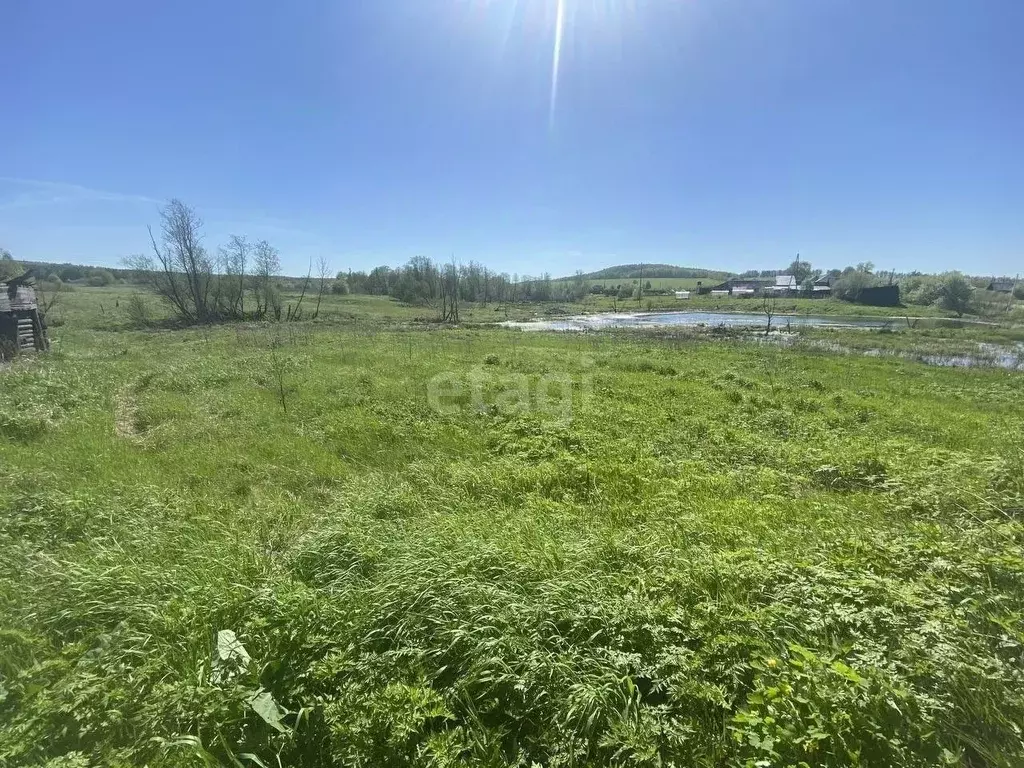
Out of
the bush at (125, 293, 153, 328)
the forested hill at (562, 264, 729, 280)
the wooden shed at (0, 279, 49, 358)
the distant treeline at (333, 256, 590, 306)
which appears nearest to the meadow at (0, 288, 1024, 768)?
A: the wooden shed at (0, 279, 49, 358)

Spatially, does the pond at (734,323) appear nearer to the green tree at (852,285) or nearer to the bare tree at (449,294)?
the bare tree at (449,294)

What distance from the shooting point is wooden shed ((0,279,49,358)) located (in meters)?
16.0

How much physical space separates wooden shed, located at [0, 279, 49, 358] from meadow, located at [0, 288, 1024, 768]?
13.1 meters

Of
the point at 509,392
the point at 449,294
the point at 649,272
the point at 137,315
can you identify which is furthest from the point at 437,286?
the point at 649,272

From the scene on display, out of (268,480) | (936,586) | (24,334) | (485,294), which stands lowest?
(268,480)

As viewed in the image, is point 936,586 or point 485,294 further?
point 485,294

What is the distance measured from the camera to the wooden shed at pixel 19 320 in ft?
52.4

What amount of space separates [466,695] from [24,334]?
24.8 m

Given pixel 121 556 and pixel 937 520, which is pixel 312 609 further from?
pixel 937 520

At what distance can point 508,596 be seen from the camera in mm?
3209

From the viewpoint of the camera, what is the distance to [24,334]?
1716 cm

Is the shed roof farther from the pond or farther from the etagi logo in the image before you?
the pond

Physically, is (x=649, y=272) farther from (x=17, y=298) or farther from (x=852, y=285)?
(x=17, y=298)

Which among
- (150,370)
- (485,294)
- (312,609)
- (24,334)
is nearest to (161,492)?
(312,609)
